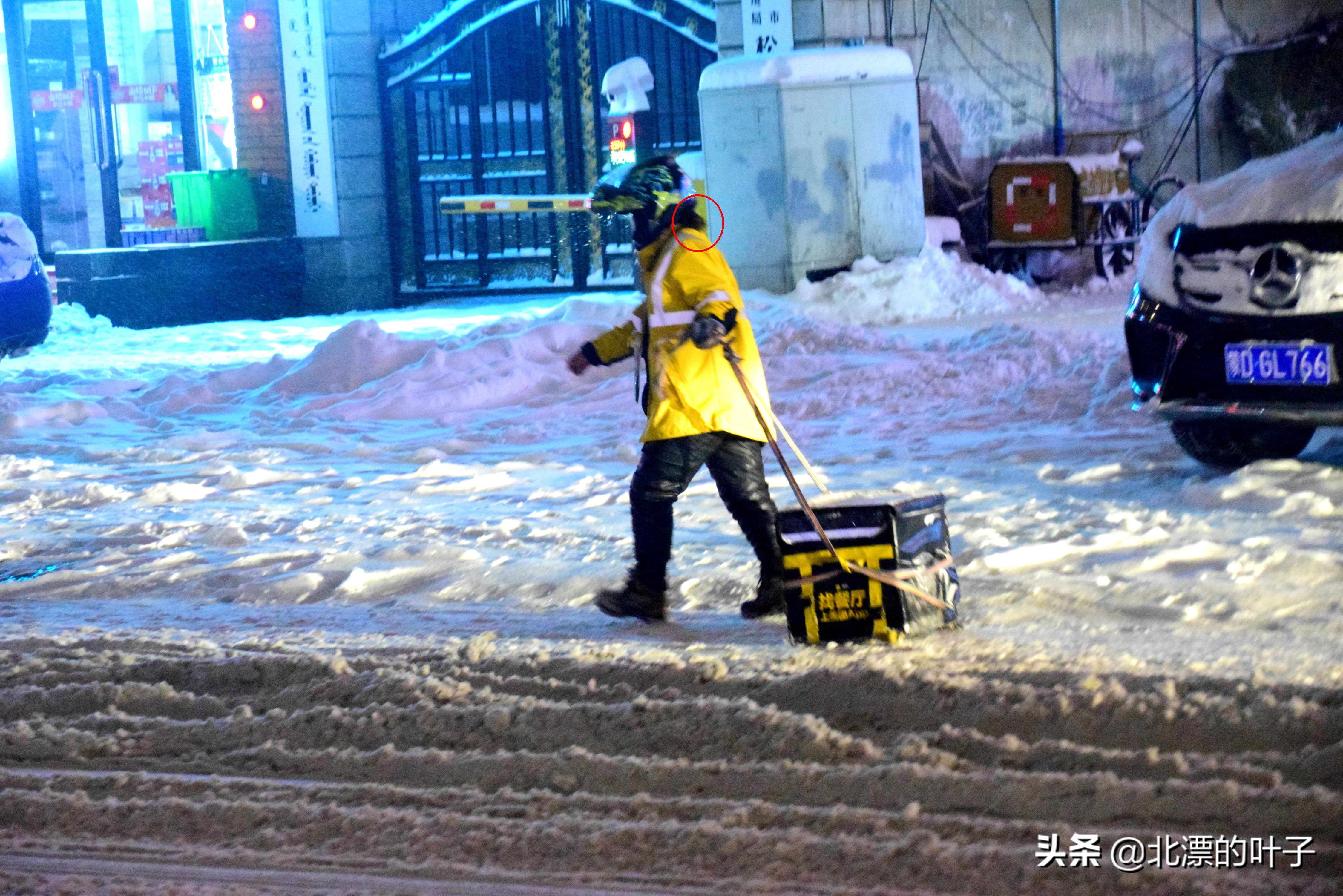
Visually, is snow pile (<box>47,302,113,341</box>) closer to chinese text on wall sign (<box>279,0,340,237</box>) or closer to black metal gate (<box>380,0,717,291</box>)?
chinese text on wall sign (<box>279,0,340,237</box>)

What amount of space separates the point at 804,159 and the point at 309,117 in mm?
6372

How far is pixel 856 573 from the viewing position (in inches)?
157

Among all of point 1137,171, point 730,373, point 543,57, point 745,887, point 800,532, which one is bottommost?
point 745,887

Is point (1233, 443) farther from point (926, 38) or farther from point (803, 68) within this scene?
point (926, 38)

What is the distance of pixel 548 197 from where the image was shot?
1627cm

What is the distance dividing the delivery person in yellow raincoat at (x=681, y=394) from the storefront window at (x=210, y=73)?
15.2 metres

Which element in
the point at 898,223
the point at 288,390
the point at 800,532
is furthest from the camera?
the point at 898,223

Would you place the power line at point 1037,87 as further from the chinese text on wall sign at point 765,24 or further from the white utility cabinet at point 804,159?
the white utility cabinet at point 804,159

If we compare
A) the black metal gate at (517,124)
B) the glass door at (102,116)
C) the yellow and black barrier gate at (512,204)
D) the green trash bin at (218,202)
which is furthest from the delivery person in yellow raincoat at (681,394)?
the glass door at (102,116)

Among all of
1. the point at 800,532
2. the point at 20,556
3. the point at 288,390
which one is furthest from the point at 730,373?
the point at 288,390

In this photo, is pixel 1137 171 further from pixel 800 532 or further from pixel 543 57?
pixel 800 532

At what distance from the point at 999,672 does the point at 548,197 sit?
43.3ft

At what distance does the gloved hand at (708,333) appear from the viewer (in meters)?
4.20

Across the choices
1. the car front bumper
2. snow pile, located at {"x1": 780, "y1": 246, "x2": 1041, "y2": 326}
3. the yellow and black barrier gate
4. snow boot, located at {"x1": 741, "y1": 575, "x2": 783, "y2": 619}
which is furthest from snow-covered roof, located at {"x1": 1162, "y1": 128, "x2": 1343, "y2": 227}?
the yellow and black barrier gate
